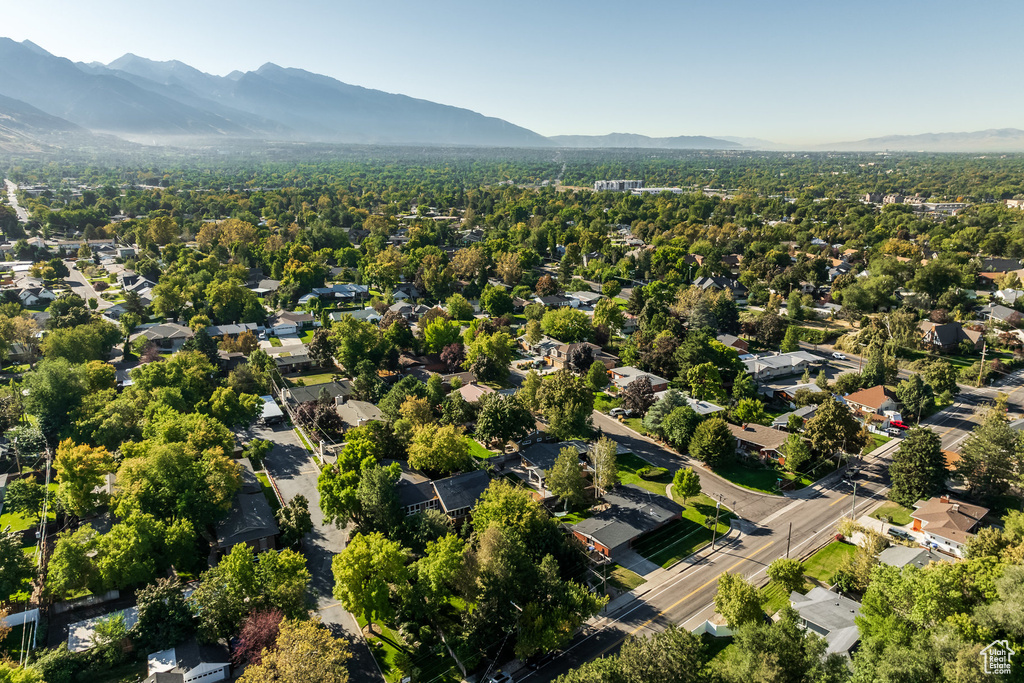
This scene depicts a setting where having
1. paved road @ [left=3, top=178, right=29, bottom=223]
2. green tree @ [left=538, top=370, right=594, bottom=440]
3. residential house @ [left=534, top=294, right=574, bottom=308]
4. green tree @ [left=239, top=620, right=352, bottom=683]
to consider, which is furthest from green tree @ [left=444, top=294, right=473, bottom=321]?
paved road @ [left=3, top=178, right=29, bottom=223]

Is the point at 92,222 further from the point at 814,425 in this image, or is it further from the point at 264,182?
the point at 814,425

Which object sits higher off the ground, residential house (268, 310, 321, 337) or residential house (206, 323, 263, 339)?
residential house (206, 323, 263, 339)

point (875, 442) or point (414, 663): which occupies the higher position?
point (414, 663)

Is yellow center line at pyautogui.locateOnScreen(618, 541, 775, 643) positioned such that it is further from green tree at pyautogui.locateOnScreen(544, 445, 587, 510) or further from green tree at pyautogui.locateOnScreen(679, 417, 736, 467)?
green tree at pyautogui.locateOnScreen(544, 445, 587, 510)

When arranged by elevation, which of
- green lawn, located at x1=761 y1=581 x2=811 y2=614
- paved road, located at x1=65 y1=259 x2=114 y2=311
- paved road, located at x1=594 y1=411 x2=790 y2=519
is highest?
paved road, located at x1=65 y1=259 x2=114 y2=311

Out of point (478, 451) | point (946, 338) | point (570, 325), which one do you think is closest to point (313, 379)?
point (478, 451)

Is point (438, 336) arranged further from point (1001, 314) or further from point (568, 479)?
point (1001, 314)

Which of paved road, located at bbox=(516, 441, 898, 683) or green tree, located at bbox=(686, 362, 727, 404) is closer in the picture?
paved road, located at bbox=(516, 441, 898, 683)
